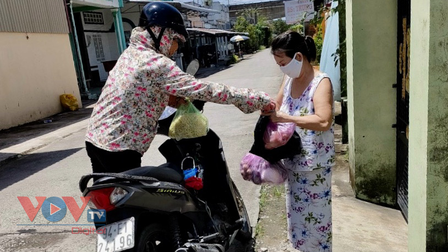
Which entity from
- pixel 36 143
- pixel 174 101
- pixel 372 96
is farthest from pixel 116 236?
pixel 36 143

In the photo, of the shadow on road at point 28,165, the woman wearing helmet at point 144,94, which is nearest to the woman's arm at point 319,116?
the woman wearing helmet at point 144,94

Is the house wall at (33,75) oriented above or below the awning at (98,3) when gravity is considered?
below

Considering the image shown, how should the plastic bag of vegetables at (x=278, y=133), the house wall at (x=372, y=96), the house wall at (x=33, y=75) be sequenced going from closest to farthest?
the plastic bag of vegetables at (x=278, y=133), the house wall at (x=372, y=96), the house wall at (x=33, y=75)

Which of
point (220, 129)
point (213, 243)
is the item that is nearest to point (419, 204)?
point (213, 243)

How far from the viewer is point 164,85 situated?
2352 millimetres

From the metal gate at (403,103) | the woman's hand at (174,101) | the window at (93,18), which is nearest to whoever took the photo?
the woman's hand at (174,101)

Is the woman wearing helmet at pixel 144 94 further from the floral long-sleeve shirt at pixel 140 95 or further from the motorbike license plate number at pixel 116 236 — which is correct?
the motorbike license plate number at pixel 116 236

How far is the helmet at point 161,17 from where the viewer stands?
2.48 metres

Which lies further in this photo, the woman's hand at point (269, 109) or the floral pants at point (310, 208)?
the floral pants at point (310, 208)

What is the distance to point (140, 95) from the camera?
238 cm

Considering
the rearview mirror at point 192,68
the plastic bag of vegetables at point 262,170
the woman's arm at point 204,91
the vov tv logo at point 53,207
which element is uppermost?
the rearview mirror at point 192,68

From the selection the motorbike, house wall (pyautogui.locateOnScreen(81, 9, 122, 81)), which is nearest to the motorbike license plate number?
the motorbike

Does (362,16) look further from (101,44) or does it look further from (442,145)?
(101,44)

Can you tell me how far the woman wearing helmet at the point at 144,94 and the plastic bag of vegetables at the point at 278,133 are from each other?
0.13 meters
